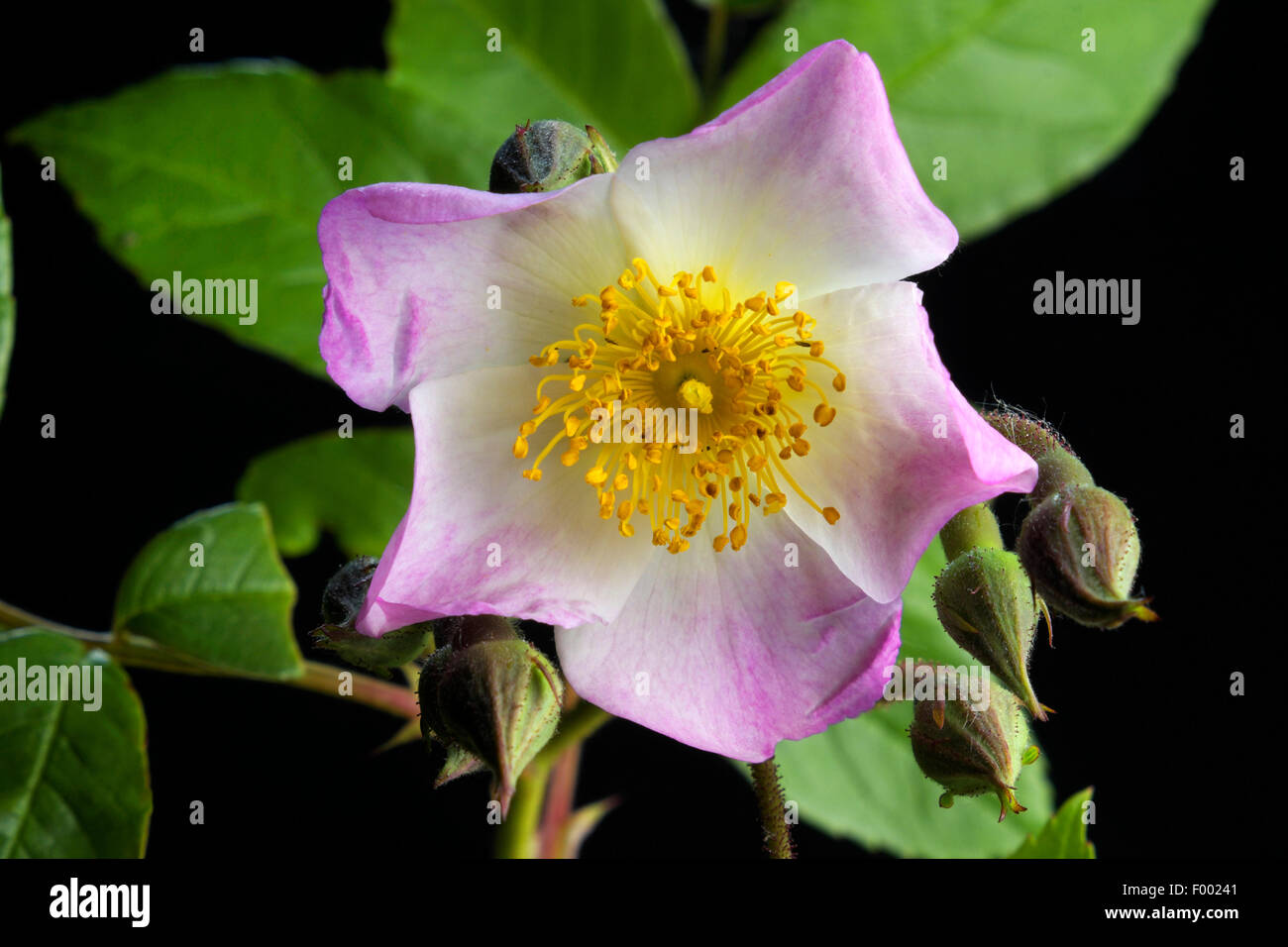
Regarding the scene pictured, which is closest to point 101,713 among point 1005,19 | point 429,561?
point 429,561

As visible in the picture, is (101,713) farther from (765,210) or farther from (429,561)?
(765,210)

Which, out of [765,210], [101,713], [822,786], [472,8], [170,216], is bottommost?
[822,786]

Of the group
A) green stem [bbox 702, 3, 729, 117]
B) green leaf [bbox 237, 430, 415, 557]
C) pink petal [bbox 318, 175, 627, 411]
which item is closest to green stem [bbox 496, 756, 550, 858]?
green leaf [bbox 237, 430, 415, 557]

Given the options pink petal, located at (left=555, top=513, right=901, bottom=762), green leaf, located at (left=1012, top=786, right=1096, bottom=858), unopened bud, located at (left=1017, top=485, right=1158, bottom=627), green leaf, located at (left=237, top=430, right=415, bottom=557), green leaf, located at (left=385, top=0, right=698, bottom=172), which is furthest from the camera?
green leaf, located at (left=237, top=430, right=415, bottom=557)

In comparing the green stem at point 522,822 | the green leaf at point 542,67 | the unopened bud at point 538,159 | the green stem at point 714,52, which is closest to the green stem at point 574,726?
the green stem at point 522,822

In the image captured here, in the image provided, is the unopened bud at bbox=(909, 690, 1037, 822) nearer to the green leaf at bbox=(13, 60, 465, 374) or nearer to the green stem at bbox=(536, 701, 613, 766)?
the green stem at bbox=(536, 701, 613, 766)

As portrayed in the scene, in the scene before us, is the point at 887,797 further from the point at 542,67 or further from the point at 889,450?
the point at 542,67
